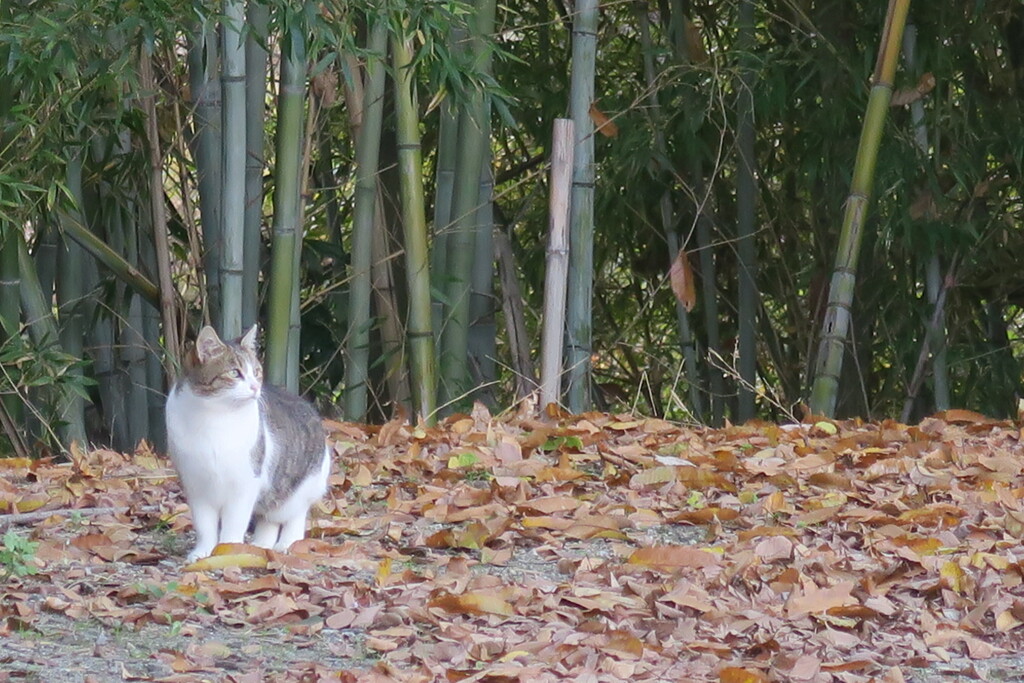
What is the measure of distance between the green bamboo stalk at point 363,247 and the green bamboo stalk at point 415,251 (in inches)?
9.2

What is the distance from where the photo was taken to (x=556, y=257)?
4641 mm

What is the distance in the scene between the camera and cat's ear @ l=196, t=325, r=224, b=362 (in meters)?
2.90

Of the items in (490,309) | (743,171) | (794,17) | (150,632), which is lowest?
(150,632)

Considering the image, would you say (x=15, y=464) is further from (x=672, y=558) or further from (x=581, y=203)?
(x=672, y=558)

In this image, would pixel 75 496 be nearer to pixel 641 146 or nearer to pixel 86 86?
pixel 86 86

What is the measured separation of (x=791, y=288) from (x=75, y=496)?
11.8 ft

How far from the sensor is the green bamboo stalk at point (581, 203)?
4.80 meters

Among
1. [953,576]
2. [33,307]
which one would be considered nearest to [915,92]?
[953,576]

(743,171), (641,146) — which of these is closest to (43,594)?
(641,146)

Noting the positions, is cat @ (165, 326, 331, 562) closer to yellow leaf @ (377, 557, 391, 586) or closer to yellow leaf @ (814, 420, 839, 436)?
yellow leaf @ (377, 557, 391, 586)

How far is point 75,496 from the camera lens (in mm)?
3533

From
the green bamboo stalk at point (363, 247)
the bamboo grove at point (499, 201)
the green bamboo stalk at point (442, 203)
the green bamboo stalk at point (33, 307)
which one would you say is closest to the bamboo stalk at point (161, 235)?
the bamboo grove at point (499, 201)

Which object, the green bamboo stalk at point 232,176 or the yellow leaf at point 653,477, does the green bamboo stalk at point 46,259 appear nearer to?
the green bamboo stalk at point 232,176

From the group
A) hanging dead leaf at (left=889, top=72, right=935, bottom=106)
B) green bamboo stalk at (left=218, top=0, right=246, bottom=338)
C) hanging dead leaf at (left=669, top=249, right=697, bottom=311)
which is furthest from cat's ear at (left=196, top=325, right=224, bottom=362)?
hanging dead leaf at (left=889, top=72, right=935, bottom=106)
